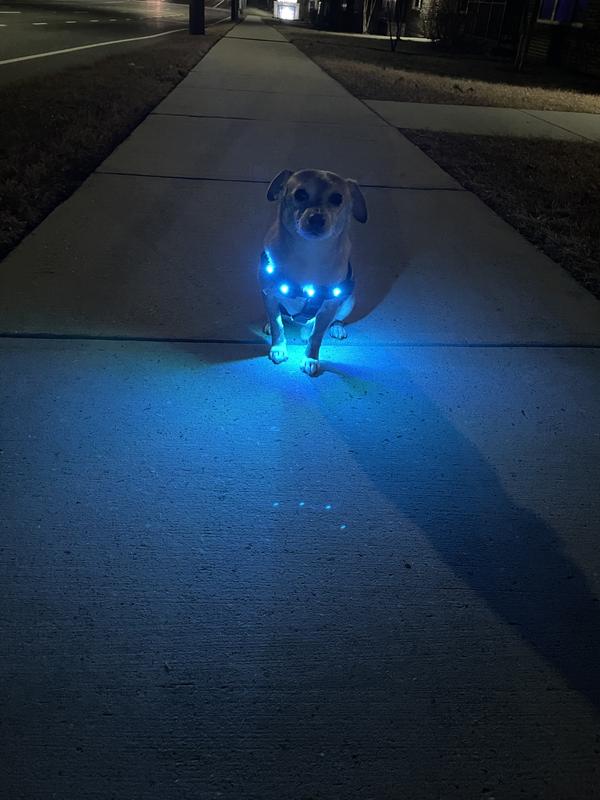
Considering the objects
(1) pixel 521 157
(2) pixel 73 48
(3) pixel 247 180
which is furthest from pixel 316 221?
(2) pixel 73 48

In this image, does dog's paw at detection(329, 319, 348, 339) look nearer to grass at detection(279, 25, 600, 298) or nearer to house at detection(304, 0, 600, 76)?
grass at detection(279, 25, 600, 298)

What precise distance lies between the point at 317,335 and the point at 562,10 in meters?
23.8

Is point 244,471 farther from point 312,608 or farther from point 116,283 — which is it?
point 116,283

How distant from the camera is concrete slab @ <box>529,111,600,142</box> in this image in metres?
9.74

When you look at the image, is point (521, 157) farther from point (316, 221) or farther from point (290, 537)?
point (290, 537)

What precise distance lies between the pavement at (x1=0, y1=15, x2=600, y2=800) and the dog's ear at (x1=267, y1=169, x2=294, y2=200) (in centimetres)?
78

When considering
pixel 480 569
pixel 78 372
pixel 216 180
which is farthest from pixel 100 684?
pixel 216 180

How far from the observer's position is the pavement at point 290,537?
1573 millimetres

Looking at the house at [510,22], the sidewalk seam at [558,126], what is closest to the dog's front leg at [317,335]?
the sidewalk seam at [558,126]

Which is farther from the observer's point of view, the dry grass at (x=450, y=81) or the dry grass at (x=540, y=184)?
the dry grass at (x=450, y=81)

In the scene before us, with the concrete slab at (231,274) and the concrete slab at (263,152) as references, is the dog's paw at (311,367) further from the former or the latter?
the concrete slab at (263,152)

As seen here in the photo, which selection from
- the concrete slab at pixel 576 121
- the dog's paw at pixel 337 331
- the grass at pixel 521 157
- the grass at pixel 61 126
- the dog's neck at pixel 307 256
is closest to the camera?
the dog's neck at pixel 307 256

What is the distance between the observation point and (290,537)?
2188 millimetres

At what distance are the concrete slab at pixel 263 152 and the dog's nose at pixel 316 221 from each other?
147 inches
